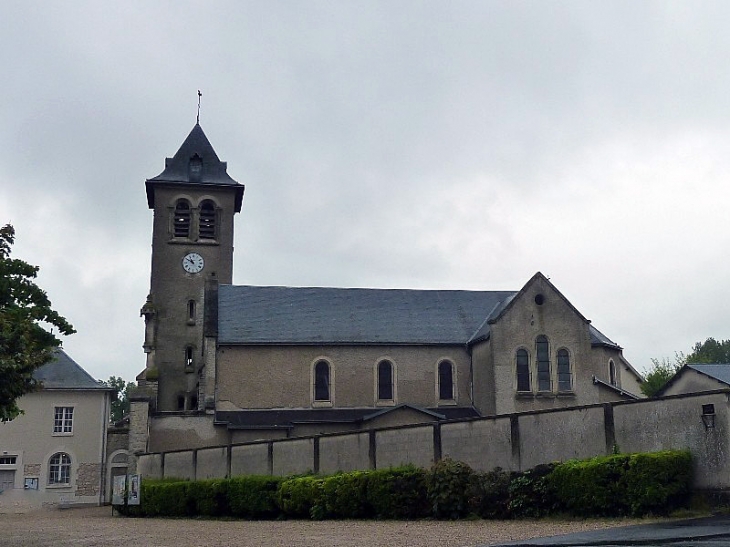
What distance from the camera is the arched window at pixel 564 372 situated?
39.4 m

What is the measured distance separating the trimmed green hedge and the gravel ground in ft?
2.38

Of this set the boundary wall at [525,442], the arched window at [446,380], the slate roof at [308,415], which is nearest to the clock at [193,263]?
the slate roof at [308,415]

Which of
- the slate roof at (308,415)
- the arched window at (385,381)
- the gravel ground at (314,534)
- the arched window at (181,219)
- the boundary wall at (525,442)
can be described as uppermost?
the arched window at (181,219)

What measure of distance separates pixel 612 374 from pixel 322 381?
15169 mm

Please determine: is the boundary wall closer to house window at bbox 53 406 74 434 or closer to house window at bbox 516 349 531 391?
house window at bbox 516 349 531 391

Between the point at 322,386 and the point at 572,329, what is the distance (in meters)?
12.5

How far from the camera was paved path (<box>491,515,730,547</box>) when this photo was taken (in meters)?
11.4

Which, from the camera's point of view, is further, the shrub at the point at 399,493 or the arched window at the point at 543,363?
the arched window at the point at 543,363

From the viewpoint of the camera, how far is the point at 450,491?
20.7 meters

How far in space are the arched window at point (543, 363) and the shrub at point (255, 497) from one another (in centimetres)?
1717

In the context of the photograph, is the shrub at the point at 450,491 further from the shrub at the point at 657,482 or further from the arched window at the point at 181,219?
the arched window at the point at 181,219

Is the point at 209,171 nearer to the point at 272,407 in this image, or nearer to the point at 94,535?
the point at 272,407

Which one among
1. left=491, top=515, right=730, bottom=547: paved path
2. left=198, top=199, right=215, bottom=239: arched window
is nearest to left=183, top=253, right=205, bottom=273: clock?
left=198, top=199, right=215, bottom=239: arched window

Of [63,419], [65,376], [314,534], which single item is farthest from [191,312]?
[314,534]
